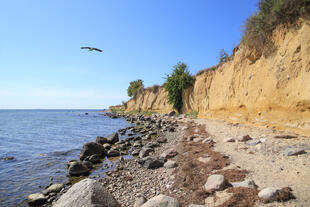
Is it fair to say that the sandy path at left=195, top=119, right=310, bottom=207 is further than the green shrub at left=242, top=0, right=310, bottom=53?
No

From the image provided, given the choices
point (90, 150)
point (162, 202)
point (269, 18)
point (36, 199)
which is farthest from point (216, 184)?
point (269, 18)

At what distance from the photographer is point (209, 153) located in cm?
701

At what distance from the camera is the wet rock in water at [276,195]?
10.1 feet

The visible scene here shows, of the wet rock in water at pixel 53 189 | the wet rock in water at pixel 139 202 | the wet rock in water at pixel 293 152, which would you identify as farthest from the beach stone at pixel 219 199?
the wet rock in water at pixel 53 189

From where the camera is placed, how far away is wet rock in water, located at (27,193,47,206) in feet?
16.0

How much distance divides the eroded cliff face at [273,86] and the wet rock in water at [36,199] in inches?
421

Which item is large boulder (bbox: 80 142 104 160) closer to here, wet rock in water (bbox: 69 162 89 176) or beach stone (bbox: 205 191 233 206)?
wet rock in water (bbox: 69 162 89 176)

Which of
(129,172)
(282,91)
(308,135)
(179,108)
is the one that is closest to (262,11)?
(282,91)

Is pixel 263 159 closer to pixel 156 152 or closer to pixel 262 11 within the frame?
pixel 156 152

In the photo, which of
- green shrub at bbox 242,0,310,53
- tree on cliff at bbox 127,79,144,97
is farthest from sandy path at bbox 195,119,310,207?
tree on cliff at bbox 127,79,144,97

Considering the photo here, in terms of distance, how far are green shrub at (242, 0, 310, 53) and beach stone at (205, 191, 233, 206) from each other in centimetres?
983

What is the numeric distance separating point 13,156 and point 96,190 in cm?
927

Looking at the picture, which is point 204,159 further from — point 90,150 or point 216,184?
point 90,150

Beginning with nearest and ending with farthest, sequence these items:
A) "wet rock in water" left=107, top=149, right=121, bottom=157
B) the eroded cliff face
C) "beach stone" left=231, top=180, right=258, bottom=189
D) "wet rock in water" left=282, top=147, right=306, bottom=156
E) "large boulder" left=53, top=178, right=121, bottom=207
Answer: "large boulder" left=53, top=178, right=121, bottom=207 < "beach stone" left=231, top=180, right=258, bottom=189 < "wet rock in water" left=282, top=147, right=306, bottom=156 < the eroded cliff face < "wet rock in water" left=107, top=149, right=121, bottom=157
